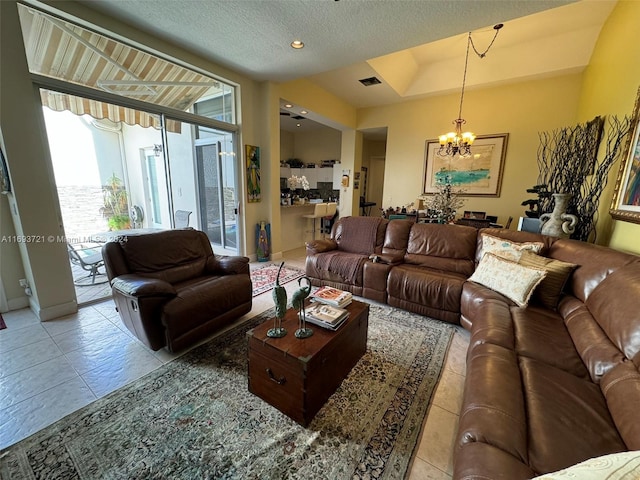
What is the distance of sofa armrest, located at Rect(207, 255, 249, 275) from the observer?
2559 mm

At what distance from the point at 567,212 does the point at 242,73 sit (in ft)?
14.8

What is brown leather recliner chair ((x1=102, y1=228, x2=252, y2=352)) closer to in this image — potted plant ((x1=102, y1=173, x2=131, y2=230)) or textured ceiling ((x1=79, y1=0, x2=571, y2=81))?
potted plant ((x1=102, y1=173, x2=131, y2=230))

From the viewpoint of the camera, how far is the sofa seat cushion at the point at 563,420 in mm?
860

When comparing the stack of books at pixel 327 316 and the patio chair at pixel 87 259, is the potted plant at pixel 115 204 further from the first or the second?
the stack of books at pixel 327 316

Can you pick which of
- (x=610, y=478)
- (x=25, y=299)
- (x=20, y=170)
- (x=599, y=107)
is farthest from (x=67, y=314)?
(x=599, y=107)

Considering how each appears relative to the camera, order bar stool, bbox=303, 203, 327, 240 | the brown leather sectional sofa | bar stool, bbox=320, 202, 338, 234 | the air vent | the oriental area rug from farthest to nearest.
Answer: bar stool, bbox=320, 202, 338, 234 → bar stool, bbox=303, 203, 327, 240 → the air vent → the oriental area rug → the brown leather sectional sofa

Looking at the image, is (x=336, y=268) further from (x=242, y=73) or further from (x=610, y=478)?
(x=242, y=73)

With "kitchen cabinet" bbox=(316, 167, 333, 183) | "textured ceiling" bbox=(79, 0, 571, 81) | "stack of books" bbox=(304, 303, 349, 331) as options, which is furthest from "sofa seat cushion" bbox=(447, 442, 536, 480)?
"kitchen cabinet" bbox=(316, 167, 333, 183)

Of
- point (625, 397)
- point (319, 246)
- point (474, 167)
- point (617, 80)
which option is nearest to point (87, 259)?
point (319, 246)

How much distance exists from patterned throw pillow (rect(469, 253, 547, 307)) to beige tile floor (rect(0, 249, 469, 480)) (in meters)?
0.54

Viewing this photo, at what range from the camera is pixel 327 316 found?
1641 millimetres

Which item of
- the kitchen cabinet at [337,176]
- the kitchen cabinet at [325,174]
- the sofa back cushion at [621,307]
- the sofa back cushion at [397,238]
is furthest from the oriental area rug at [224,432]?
the kitchen cabinet at [325,174]

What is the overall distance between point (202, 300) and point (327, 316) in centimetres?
108

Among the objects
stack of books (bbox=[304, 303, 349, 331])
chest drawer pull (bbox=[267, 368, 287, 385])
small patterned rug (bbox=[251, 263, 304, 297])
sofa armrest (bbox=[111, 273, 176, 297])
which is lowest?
small patterned rug (bbox=[251, 263, 304, 297])
